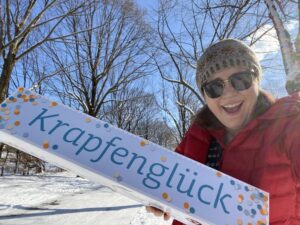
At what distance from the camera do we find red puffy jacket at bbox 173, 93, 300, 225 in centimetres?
108

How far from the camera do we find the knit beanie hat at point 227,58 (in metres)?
1.31

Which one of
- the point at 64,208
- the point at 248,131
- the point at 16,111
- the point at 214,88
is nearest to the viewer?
the point at 16,111

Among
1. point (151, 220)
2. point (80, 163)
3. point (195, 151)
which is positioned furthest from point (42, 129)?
point (151, 220)

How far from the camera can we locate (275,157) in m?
1.11

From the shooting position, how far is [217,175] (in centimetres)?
104

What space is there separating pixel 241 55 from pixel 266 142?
405mm

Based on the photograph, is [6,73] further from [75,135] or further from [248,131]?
[248,131]

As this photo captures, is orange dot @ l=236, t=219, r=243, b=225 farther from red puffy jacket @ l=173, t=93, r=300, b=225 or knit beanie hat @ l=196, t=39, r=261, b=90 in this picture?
knit beanie hat @ l=196, t=39, r=261, b=90

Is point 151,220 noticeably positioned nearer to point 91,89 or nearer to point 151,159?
point 151,159

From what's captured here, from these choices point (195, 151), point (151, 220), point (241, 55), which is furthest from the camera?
point (151, 220)

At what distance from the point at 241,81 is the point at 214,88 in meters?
0.12

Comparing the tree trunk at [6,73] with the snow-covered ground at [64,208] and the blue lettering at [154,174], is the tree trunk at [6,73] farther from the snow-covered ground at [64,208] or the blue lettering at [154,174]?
the blue lettering at [154,174]

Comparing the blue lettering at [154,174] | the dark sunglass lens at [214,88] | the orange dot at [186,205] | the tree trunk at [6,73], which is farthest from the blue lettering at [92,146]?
the tree trunk at [6,73]

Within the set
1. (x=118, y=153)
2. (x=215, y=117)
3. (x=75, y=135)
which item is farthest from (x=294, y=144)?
(x=75, y=135)
